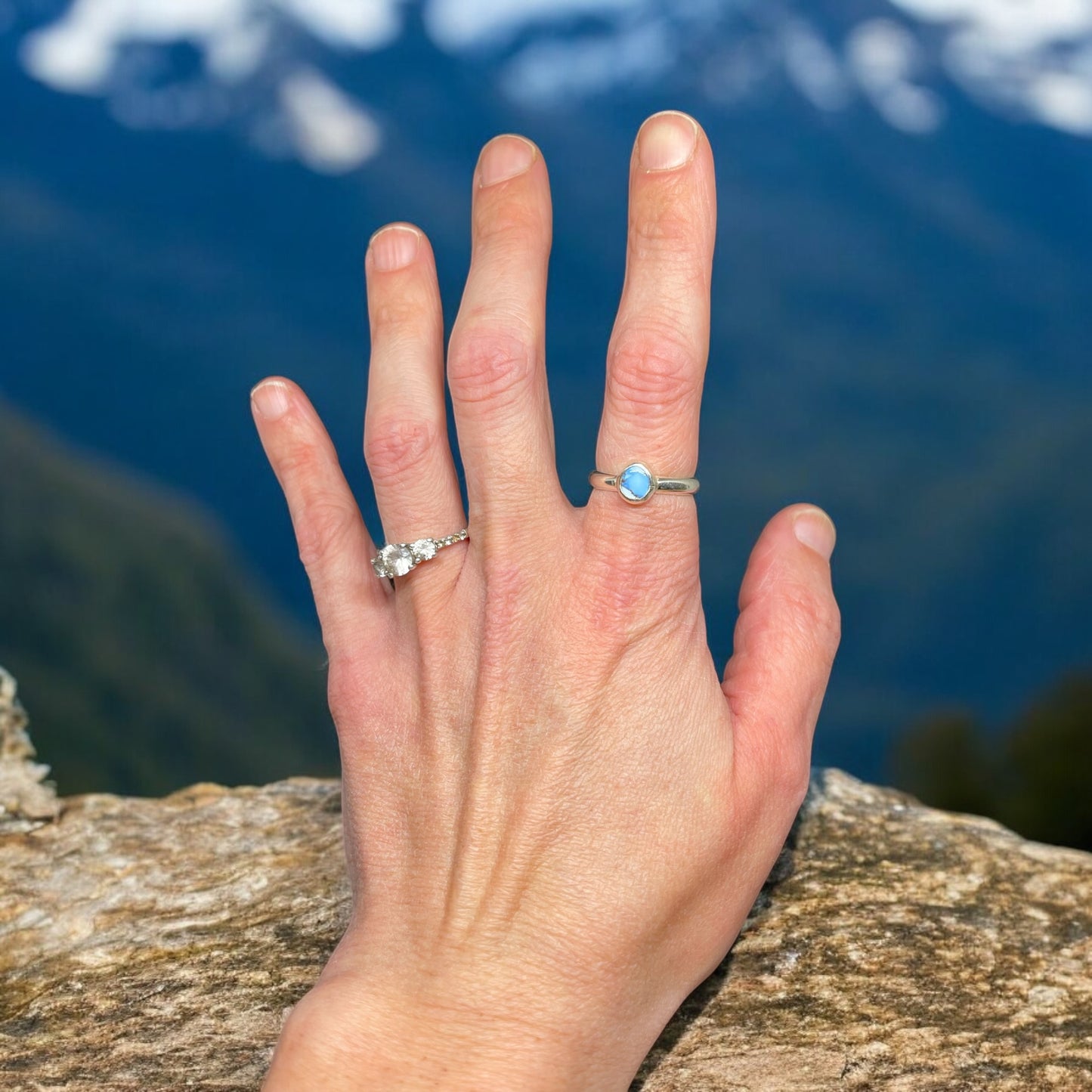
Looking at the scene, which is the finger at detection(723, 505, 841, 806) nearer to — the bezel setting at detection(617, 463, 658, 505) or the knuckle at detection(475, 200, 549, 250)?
the bezel setting at detection(617, 463, 658, 505)

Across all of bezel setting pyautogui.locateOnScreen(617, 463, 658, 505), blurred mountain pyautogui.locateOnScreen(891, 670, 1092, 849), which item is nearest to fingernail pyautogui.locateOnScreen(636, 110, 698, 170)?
bezel setting pyautogui.locateOnScreen(617, 463, 658, 505)

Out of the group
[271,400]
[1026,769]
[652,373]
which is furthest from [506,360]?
[1026,769]

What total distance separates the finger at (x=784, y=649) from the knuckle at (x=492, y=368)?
0.47 metres

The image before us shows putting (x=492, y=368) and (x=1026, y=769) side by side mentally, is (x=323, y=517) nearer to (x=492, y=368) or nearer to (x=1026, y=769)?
(x=492, y=368)

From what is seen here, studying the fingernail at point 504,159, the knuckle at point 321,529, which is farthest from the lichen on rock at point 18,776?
the fingernail at point 504,159

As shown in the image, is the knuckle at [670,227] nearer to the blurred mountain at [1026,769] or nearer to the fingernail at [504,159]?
the fingernail at [504,159]

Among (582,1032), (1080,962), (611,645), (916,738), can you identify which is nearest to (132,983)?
(582,1032)

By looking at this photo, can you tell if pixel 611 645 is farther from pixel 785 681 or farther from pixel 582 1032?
pixel 582 1032

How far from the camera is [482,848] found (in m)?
1.38

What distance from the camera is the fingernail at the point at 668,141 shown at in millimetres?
1518

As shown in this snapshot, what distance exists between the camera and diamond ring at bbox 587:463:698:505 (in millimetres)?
1447

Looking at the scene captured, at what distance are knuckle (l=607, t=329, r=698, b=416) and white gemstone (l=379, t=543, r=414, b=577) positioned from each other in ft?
1.21

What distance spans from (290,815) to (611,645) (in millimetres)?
830

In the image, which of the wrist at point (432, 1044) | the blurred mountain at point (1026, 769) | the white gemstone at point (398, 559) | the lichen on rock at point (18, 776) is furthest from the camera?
the blurred mountain at point (1026, 769)
